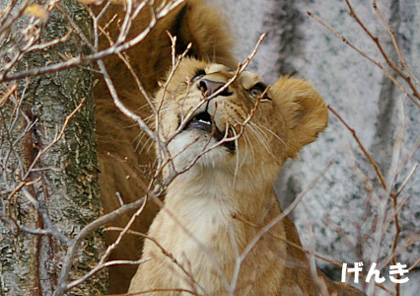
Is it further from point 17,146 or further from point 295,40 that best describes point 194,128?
point 295,40

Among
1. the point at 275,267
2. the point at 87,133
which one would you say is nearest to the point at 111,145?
the point at 87,133

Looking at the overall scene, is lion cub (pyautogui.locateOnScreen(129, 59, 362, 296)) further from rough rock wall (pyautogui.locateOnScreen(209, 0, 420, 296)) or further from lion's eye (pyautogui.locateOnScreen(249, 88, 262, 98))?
rough rock wall (pyautogui.locateOnScreen(209, 0, 420, 296))

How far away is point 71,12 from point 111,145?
119 cm

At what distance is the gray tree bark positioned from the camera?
2746 millimetres

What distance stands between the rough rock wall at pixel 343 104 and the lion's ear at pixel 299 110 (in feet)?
3.65

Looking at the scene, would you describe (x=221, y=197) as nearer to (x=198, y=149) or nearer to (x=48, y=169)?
(x=198, y=149)

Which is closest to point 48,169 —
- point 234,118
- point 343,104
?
point 234,118

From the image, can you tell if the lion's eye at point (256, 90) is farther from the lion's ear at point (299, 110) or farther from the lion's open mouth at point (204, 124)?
the lion's open mouth at point (204, 124)

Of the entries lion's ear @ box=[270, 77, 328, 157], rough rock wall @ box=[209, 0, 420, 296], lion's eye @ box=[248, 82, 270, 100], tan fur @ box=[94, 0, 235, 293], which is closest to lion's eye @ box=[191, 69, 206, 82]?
lion's eye @ box=[248, 82, 270, 100]

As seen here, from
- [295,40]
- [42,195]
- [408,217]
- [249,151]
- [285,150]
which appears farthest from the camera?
[295,40]

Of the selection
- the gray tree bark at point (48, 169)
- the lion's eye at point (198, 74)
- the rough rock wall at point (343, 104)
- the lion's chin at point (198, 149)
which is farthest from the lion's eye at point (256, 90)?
the rough rock wall at point (343, 104)

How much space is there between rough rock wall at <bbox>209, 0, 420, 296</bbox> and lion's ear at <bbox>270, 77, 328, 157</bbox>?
1.11 metres

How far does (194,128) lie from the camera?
286 cm

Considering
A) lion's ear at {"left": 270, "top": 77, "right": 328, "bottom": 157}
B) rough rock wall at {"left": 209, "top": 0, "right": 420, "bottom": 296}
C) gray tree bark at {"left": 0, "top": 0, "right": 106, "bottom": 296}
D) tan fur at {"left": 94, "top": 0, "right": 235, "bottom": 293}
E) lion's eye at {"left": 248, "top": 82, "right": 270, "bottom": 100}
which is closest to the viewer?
gray tree bark at {"left": 0, "top": 0, "right": 106, "bottom": 296}
